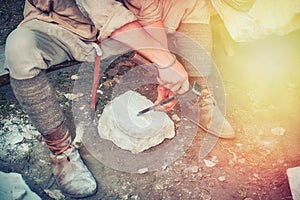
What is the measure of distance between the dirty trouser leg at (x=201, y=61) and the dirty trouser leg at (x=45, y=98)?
2.95 ft

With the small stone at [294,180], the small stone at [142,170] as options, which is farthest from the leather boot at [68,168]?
the small stone at [294,180]

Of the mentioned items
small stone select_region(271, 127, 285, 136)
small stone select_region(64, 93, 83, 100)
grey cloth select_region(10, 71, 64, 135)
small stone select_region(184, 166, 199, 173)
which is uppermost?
grey cloth select_region(10, 71, 64, 135)

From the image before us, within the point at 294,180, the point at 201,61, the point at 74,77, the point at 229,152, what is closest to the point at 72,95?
the point at 74,77

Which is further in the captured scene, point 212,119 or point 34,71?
point 212,119

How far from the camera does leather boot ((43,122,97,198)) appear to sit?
7.70 feet

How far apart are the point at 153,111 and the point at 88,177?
A: 2.42 feet

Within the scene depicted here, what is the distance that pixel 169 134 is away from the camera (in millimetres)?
2768

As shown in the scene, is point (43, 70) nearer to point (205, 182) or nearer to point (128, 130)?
point (128, 130)

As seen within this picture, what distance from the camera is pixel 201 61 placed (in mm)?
2678

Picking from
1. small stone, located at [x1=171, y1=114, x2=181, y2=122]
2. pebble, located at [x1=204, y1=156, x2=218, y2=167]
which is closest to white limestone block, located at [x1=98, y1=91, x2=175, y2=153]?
small stone, located at [x1=171, y1=114, x2=181, y2=122]

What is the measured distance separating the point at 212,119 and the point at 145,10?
1061mm

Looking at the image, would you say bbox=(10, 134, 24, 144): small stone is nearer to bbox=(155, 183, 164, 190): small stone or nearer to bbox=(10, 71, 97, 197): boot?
bbox=(10, 71, 97, 197): boot

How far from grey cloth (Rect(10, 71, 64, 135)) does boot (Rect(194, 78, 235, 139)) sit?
116cm

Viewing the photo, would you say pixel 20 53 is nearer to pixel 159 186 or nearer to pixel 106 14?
pixel 106 14
